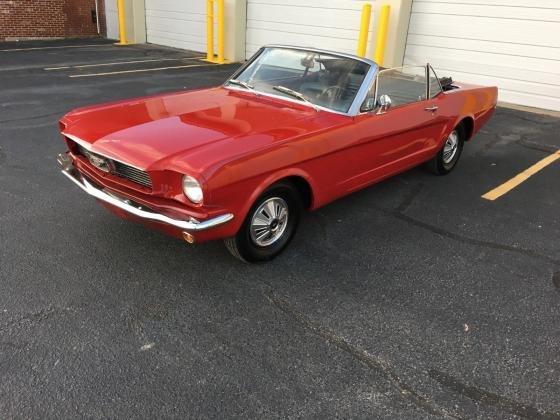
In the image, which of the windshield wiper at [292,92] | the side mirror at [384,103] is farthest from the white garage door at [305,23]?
the side mirror at [384,103]

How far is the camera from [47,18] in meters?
16.7

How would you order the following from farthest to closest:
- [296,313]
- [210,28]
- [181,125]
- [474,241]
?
1. [210,28]
2. [474,241]
3. [181,125]
4. [296,313]

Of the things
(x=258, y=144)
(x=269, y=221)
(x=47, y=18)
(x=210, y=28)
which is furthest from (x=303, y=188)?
(x=47, y=18)

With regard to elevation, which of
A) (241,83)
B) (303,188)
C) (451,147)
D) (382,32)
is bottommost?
(451,147)

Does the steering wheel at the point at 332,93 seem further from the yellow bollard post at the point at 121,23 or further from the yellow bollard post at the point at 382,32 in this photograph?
the yellow bollard post at the point at 121,23

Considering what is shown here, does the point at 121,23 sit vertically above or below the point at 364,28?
below

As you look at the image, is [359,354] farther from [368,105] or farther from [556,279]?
[368,105]

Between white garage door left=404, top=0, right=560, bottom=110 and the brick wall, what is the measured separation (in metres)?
12.4

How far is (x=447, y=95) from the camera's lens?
17.5 ft

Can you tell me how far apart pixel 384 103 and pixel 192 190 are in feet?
6.33

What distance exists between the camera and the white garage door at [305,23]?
11.3m

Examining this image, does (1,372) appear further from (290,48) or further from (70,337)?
(290,48)

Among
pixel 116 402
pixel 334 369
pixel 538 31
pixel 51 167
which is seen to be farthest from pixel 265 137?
pixel 538 31

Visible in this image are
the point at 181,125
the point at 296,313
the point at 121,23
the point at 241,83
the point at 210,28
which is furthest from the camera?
the point at 121,23
